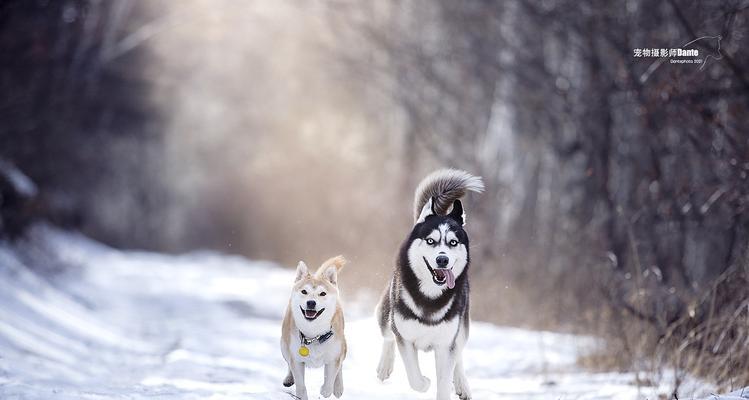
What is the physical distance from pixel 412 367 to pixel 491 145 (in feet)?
44.9

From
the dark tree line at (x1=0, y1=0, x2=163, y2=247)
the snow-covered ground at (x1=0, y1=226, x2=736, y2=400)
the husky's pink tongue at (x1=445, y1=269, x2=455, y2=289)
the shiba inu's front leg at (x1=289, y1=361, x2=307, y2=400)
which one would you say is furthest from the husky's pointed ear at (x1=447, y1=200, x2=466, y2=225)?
the dark tree line at (x1=0, y1=0, x2=163, y2=247)

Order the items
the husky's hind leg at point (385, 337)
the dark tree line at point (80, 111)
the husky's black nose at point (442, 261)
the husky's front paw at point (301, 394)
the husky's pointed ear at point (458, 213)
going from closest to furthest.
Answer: the husky's black nose at point (442, 261)
the husky's front paw at point (301, 394)
the husky's pointed ear at point (458, 213)
the husky's hind leg at point (385, 337)
the dark tree line at point (80, 111)

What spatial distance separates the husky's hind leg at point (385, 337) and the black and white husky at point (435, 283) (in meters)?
0.18

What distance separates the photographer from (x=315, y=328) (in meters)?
5.13

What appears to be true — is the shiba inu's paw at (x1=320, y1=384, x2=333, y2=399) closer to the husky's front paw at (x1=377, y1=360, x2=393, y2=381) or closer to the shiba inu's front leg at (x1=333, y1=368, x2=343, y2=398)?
the shiba inu's front leg at (x1=333, y1=368, x2=343, y2=398)

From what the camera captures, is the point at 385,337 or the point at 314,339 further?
the point at 385,337

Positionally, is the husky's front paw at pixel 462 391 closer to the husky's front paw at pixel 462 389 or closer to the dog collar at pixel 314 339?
the husky's front paw at pixel 462 389

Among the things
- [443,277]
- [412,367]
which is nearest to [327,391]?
[412,367]

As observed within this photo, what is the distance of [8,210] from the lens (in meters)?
16.0

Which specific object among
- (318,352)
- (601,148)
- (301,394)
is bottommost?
(301,394)

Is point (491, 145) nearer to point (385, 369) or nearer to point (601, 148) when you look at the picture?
point (601, 148)

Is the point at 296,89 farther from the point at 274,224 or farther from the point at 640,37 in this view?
the point at 640,37

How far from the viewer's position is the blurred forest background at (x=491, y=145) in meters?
8.71

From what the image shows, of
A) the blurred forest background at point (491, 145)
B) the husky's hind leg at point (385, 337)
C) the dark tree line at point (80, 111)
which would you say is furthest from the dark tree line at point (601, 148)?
the dark tree line at point (80, 111)
